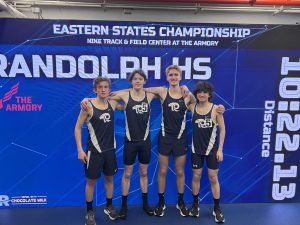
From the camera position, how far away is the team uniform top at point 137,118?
2.75 m

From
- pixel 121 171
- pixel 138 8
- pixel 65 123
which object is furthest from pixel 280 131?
pixel 138 8

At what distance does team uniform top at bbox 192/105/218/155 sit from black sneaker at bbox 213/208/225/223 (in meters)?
0.62

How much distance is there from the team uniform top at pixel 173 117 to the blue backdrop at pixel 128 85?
23 centimetres

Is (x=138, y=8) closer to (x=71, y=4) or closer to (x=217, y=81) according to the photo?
(x=71, y=4)

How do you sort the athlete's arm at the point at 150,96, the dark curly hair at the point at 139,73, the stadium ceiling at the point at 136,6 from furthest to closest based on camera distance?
the stadium ceiling at the point at 136,6 < the athlete's arm at the point at 150,96 < the dark curly hair at the point at 139,73

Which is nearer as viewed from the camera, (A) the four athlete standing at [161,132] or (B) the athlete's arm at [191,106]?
(A) the four athlete standing at [161,132]

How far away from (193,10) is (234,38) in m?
3.07

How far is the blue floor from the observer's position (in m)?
2.86

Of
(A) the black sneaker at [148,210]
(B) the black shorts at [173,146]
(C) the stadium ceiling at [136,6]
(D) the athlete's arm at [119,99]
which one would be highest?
(C) the stadium ceiling at [136,6]

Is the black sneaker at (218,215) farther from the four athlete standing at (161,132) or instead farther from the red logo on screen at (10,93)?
the red logo on screen at (10,93)

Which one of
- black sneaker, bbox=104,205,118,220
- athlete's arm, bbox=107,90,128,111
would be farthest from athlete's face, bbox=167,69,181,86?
black sneaker, bbox=104,205,118,220

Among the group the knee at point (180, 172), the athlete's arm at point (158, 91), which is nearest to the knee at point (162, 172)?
Result: the knee at point (180, 172)

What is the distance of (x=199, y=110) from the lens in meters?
2.79

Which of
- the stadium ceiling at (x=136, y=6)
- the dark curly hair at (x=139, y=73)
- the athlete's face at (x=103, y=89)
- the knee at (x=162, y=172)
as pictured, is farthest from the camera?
the stadium ceiling at (x=136, y=6)
